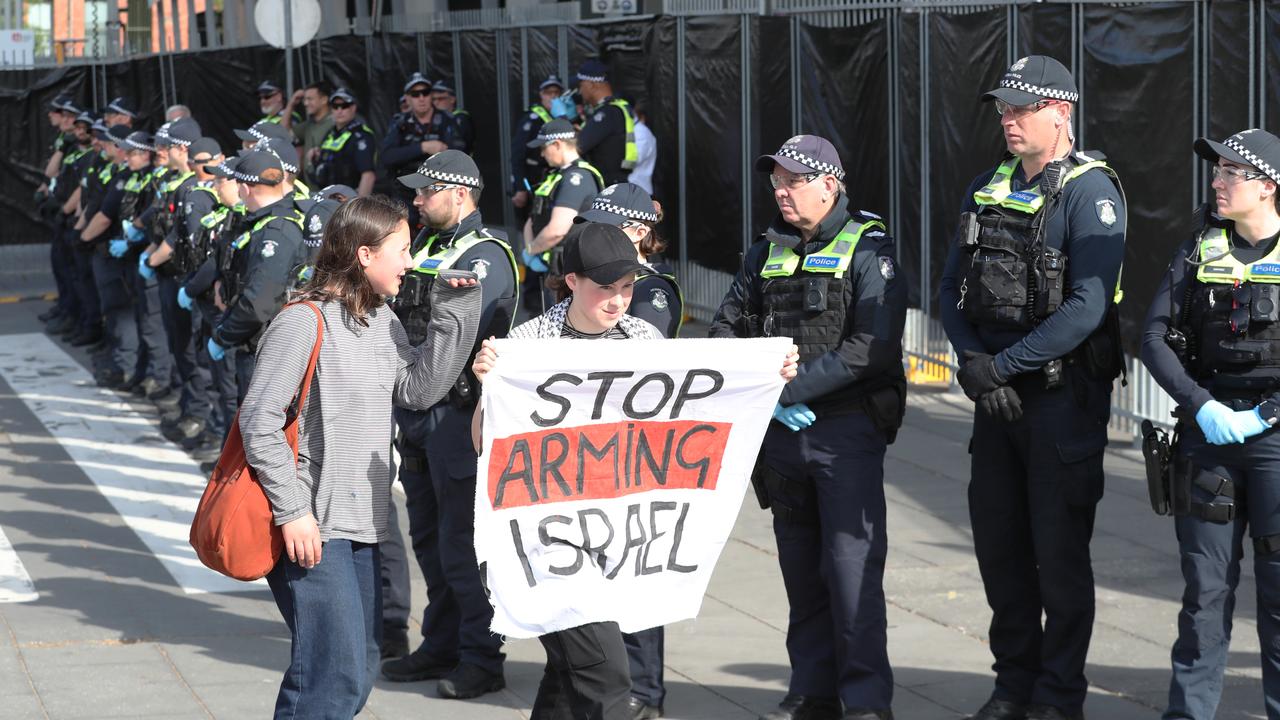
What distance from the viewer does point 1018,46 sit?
10656 mm

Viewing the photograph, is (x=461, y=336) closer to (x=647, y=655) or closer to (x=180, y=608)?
(x=647, y=655)

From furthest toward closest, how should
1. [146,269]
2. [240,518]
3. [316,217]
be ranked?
[146,269] < [316,217] < [240,518]

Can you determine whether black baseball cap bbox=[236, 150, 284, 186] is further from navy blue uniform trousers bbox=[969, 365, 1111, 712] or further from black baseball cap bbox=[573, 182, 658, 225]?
navy blue uniform trousers bbox=[969, 365, 1111, 712]

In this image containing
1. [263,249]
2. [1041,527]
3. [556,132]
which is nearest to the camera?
[1041,527]

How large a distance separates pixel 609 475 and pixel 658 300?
3.88 ft

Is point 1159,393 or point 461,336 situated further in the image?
point 1159,393

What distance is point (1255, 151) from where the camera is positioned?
A: 555cm

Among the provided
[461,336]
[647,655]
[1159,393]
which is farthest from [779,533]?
[1159,393]

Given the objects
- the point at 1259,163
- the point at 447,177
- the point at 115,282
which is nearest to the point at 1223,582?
the point at 1259,163

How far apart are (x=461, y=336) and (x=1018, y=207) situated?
2035 mm

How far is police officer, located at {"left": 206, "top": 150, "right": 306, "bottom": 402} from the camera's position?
916 centimetres

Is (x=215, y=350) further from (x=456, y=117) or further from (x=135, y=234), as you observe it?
(x=456, y=117)

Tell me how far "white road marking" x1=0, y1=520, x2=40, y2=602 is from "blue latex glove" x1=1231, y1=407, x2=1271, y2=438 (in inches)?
227

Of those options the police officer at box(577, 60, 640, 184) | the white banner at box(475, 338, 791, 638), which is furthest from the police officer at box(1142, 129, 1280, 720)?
the police officer at box(577, 60, 640, 184)
